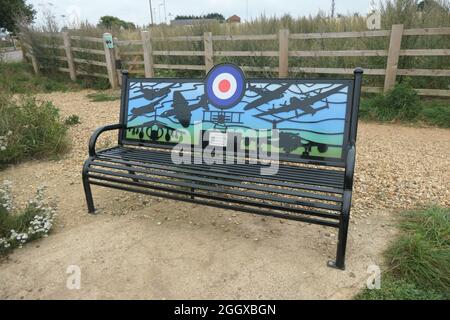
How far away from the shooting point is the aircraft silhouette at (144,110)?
3115 mm

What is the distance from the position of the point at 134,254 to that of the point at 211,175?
76 centimetres

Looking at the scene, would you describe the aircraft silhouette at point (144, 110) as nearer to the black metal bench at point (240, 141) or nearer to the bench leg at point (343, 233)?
the black metal bench at point (240, 141)

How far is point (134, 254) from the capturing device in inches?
94.6

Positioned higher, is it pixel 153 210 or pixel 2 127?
pixel 2 127

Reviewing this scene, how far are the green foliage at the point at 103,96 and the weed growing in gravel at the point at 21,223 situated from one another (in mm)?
5779

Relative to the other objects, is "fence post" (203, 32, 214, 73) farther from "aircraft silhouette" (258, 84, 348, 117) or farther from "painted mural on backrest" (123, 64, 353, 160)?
"aircraft silhouette" (258, 84, 348, 117)

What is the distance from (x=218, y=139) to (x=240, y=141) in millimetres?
188

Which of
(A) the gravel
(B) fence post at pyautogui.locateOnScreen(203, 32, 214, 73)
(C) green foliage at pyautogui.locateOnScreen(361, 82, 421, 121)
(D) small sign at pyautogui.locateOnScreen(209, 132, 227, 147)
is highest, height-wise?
(B) fence post at pyautogui.locateOnScreen(203, 32, 214, 73)

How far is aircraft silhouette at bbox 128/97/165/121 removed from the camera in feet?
10.2

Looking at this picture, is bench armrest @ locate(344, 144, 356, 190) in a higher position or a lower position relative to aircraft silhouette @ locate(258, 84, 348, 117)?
lower

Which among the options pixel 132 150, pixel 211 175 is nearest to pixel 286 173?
pixel 211 175

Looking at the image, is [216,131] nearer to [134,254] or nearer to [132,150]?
[132,150]

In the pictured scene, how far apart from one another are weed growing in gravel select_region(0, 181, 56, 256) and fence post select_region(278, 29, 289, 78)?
5397 mm

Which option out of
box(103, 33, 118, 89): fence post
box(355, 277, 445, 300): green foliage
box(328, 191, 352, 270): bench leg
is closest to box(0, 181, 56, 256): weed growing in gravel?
box(328, 191, 352, 270): bench leg
